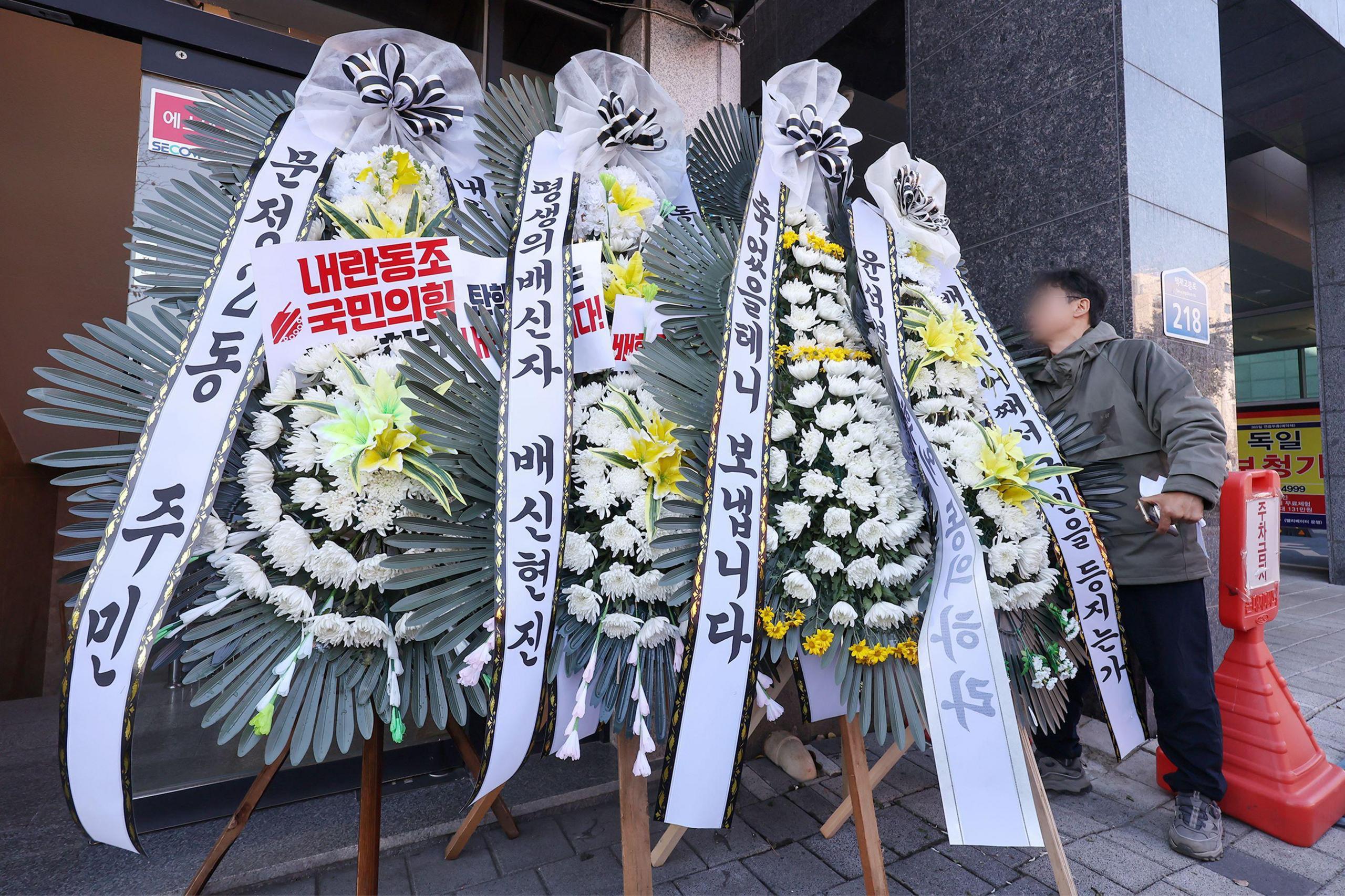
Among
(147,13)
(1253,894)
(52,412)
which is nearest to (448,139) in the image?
(52,412)

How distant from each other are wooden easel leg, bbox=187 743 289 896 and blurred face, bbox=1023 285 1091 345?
Result: 2686 mm

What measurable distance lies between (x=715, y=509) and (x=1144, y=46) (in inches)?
130

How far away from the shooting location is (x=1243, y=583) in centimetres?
212

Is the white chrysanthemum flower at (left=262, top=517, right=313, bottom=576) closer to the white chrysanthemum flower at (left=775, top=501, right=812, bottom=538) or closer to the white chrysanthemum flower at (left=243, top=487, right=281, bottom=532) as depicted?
the white chrysanthemum flower at (left=243, top=487, right=281, bottom=532)

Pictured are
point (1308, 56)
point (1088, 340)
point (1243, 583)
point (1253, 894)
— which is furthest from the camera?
point (1308, 56)

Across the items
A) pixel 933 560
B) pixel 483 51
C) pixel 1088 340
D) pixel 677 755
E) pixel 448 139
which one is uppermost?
pixel 483 51

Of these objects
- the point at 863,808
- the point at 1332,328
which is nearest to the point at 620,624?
the point at 863,808

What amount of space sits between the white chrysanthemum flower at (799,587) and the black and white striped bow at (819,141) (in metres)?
1.11

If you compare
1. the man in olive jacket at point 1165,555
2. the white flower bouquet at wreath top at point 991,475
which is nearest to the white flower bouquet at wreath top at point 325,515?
the white flower bouquet at wreath top at point 991,475

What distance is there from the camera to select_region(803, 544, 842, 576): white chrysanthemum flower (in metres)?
1.29

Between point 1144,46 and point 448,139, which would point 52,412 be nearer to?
point 448,139

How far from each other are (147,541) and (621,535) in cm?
82

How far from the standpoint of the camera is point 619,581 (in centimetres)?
128

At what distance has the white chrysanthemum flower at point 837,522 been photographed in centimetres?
131
